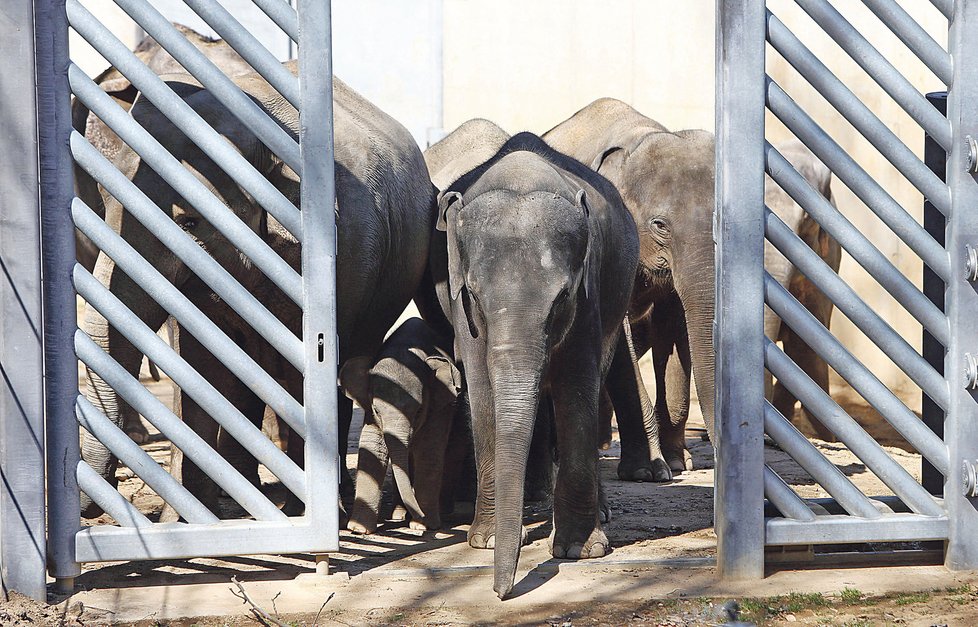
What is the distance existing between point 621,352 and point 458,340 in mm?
2081

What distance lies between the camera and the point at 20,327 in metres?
4.27

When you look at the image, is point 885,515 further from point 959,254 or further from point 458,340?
point 458,340

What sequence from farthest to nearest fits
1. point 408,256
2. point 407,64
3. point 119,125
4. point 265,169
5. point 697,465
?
1. point 407,64
2. point 697,465
3. point 408,256
4. point 265,169
5. point 119,125

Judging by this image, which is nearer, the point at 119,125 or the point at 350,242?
the point at 119,125

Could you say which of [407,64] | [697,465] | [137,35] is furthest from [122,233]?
[137,35]

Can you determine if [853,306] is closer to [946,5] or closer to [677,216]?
[946,5]

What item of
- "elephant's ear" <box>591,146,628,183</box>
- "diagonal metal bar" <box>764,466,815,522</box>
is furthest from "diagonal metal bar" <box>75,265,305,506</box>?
"elephant's ear" <box>591,146,628,183</box>

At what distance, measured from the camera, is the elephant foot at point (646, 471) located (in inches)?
276

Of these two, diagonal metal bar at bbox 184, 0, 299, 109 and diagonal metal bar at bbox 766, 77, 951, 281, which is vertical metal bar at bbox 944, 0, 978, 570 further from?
diagonal metal bar at bbox 184, 0, 299, 109

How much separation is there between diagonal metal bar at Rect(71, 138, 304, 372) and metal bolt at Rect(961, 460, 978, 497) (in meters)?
2.39

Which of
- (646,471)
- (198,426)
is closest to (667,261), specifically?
(646,471)

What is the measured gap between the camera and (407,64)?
405 inches

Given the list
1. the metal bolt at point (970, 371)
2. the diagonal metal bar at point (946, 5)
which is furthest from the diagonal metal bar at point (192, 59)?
the metal bolt at point (970, 371)

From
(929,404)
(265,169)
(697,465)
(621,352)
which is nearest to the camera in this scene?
(929,404)
